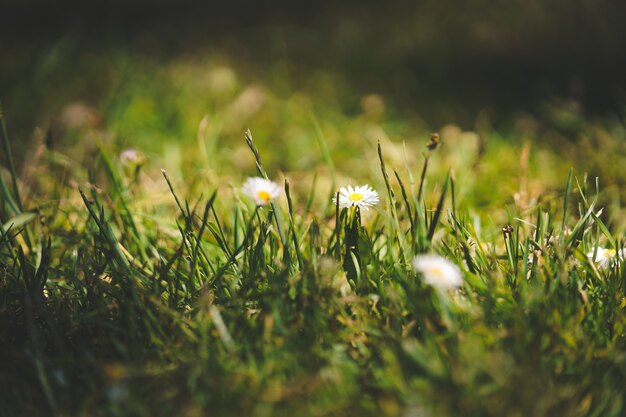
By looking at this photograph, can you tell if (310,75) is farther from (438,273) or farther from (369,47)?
(438,273)

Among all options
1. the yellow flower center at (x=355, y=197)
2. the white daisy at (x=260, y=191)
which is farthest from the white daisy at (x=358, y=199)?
the white daisy at (x=260, y=191)

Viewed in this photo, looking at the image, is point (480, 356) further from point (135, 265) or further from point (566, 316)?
point (135, 265)

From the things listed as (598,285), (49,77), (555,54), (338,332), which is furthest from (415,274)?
(555,54)

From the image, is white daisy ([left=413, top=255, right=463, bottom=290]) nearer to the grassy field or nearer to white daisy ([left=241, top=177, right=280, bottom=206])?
the grassy field

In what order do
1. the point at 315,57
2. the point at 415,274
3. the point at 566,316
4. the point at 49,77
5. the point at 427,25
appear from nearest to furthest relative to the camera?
the point at 566,316 < the point at 415,274 < the point at 49,77 < the point at 315,57 < the point at 427,25

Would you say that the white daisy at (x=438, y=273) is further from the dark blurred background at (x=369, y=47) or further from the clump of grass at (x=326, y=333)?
the dark blurred background at (x=369, y=47)
